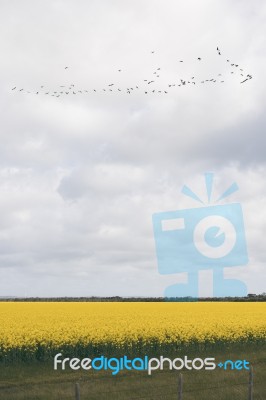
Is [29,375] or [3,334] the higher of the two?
[3,334]

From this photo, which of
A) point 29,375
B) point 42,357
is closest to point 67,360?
point 42,357

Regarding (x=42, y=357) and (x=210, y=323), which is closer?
(x=42, y=357)

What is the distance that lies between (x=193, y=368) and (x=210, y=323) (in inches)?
332

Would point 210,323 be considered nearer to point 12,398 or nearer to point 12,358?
point 12,358

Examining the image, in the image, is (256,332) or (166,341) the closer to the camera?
(166,341)

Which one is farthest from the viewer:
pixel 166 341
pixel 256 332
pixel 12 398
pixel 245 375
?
pixel 256 332

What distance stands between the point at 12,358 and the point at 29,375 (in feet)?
8.71

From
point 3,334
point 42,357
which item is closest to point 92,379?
point 42,357

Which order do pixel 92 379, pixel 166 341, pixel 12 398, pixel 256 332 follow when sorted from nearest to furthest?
pixel 12 398 → pixel 92 379 → pixel 166 341 → pixel 256 332

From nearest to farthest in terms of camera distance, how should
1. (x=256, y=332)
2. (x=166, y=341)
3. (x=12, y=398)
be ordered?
(x=12, y=398) < (x=166, y=341) < (x=256, y=332)

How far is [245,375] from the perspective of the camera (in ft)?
72.1

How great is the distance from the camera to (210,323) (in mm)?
31547

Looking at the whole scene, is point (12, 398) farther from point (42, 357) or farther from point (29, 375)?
point (42, 357)

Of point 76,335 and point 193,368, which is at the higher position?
point 76,335
